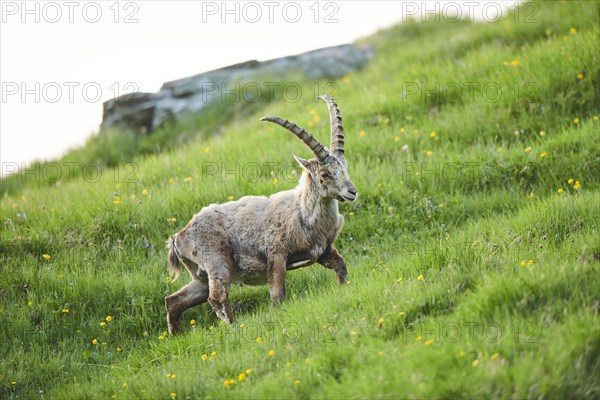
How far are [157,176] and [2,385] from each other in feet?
20.6

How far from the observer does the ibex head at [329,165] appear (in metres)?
9.10

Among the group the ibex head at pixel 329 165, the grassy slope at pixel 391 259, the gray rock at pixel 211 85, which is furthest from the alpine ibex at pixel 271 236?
the gray rock at pixel 211 85

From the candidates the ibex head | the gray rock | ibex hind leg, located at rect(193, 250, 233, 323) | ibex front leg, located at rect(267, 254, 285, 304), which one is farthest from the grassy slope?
the gray rock

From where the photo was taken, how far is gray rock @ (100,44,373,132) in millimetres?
20266

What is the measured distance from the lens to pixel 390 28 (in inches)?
888

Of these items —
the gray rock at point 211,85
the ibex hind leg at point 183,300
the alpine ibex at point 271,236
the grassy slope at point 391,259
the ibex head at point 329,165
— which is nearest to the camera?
the grassy slope at point 391,259

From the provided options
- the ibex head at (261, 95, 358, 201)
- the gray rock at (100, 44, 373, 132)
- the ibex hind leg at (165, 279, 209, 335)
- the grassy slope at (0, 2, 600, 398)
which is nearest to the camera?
the grassy slope at (0, 2, 600, 398)

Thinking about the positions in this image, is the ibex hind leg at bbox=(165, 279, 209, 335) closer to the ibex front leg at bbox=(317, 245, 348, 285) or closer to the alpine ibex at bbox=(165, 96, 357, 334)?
the alpine ibex at bbox=(165, 96, 357, 334)

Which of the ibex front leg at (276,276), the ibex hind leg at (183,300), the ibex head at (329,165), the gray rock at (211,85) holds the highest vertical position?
the gray rock at (211,85)

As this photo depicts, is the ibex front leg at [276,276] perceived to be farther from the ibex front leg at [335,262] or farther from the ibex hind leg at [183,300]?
the ibex hind leg at [183,300]

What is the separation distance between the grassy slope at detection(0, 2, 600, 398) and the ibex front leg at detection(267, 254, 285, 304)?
183 mm

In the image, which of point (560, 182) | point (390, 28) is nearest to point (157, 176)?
point (560, 182)

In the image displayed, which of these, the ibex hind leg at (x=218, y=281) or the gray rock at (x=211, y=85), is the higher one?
the gray rock at (x=211, y=85)

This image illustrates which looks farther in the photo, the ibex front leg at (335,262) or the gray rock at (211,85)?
the gray rock at (211,85)
